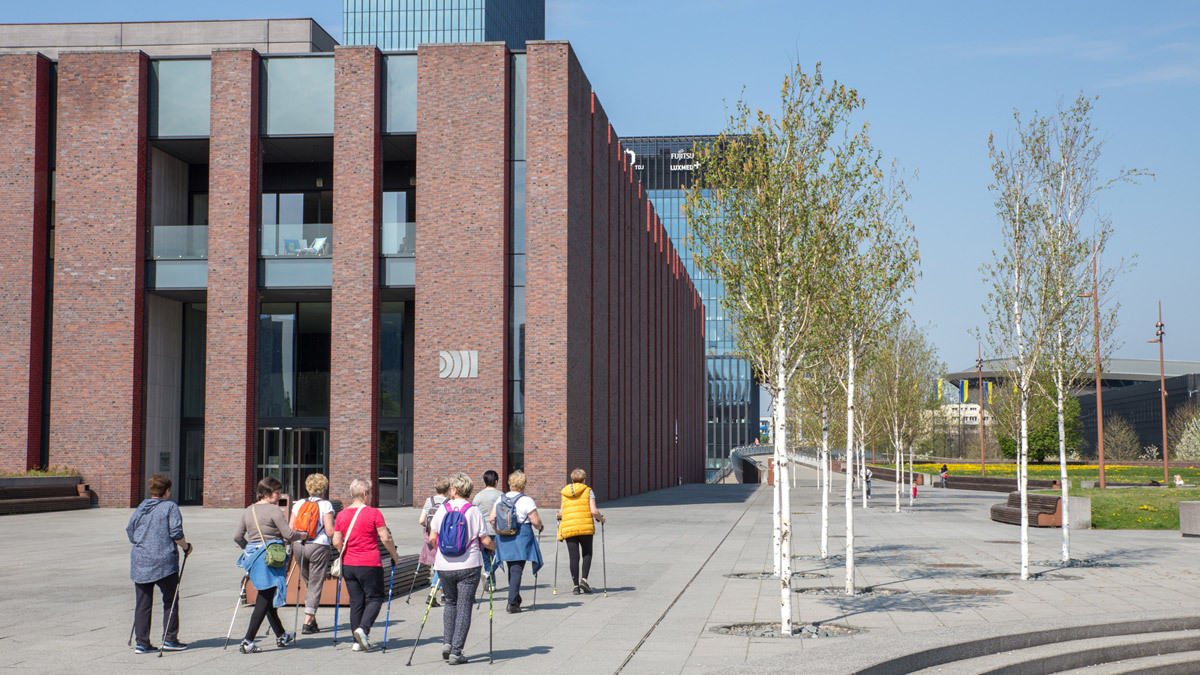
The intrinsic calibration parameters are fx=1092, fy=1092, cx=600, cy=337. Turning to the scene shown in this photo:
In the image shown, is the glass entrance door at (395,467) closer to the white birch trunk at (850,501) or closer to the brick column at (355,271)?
the brick column at (355,271)

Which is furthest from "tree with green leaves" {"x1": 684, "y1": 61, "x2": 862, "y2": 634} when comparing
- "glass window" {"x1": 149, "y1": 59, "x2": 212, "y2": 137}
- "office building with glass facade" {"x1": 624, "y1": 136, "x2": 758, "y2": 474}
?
"office building with glass facade" {"x1": 624, "y1": 136, "x2": 758, "y2": 474}

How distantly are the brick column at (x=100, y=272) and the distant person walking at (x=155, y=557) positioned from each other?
75.3ft

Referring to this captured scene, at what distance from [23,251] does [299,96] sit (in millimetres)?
9000

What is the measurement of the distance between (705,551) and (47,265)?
894 inches

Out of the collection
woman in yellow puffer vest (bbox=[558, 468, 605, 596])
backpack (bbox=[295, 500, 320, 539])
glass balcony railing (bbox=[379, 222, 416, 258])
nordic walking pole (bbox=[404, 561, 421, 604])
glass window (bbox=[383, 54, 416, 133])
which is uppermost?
glass window (bbox=[383, 54, 416, 133])

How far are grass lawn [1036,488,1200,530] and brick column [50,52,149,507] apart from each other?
25.7 metres

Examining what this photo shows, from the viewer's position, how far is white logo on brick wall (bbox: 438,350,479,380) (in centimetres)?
3044

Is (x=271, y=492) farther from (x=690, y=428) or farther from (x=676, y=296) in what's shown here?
(x=690, y=428)

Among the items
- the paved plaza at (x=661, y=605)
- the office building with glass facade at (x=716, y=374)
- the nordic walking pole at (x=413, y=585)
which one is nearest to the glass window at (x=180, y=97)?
the paved plaza at (x=661, y=605)

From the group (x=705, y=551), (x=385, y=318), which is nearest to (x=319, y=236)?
(x=385, y=318)

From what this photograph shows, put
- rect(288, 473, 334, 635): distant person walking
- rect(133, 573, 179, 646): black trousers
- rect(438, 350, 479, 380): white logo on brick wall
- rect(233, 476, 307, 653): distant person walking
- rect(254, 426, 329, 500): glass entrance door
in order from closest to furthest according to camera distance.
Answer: rect(133, 573, 179, 646): black trousers
rect(233, 476, 307, 653): distant person walking
rect(288, 473, 334, 635): distant person walking
rect(438, 350, 479, 380): white logo on brick wall
rect(254, 426, 329, 500): glass entrance door

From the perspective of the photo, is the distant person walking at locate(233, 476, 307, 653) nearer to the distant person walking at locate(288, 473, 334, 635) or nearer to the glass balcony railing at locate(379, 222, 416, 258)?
the distant person walking at locate(288, 473, 334, 635)

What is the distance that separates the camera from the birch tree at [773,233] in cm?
1152

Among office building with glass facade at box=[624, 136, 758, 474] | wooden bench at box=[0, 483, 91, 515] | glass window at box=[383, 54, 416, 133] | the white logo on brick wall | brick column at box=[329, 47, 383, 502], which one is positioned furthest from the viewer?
office building with glass facade at box=[624, 136, 758, 474]
